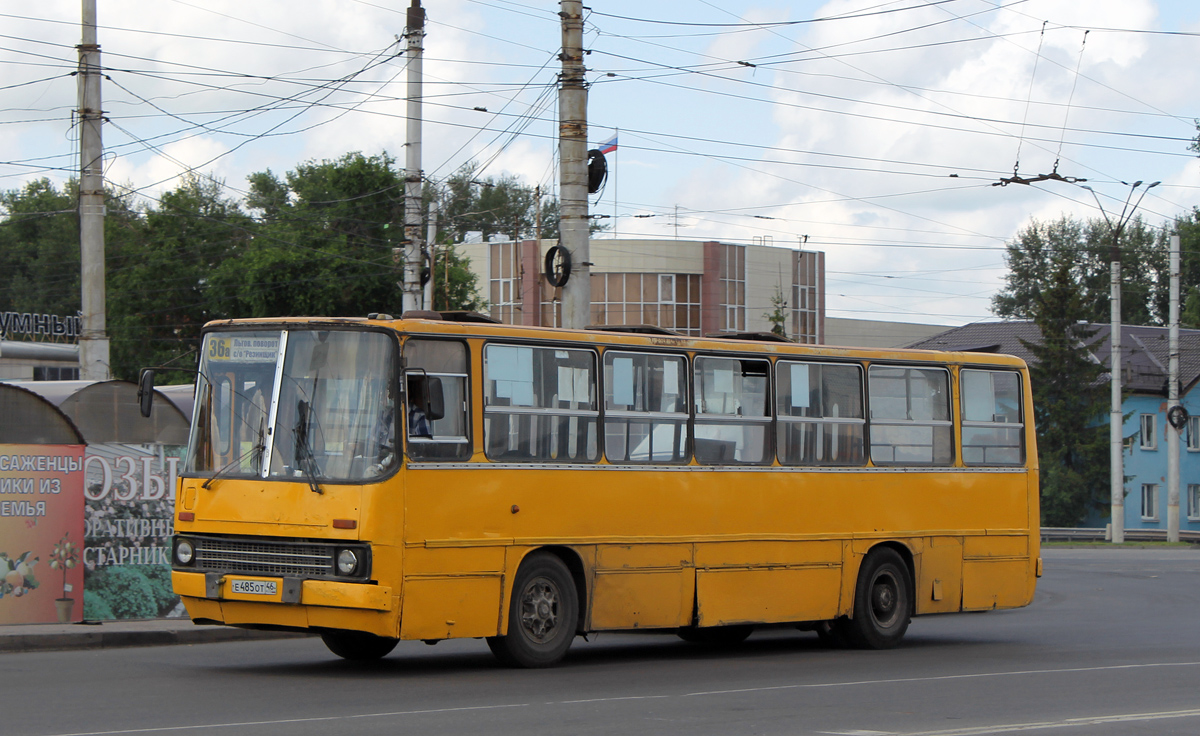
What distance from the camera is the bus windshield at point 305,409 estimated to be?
11305mm

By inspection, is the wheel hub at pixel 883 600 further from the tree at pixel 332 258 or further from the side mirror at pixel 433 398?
the tree at pixel 332 258

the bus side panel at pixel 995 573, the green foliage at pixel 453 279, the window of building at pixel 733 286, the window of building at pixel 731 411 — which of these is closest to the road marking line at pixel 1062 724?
the window of building at pixel 731 411

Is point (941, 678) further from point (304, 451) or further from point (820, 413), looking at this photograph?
point (304, 451)

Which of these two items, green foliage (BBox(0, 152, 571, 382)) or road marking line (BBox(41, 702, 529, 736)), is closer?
road marking line (BBox(41, 702, 529, 736))

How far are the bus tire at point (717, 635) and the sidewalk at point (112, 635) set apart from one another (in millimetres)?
4377

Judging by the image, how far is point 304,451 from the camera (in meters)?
11.4

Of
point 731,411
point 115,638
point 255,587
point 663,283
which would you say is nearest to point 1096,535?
point 663,283

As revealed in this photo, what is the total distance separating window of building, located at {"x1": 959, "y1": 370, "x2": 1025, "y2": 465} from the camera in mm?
16250

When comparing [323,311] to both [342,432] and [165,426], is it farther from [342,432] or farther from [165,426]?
[342,432]

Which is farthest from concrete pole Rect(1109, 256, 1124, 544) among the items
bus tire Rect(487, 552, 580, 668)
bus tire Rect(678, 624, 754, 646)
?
bus tire Rect(487, 552, 580, 668)

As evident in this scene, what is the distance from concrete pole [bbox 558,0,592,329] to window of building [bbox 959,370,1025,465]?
4510 mm

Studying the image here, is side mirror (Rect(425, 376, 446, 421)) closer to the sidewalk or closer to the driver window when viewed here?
the driver window

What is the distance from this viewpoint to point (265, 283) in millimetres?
60406

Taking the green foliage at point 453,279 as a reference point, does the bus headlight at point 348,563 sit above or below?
below
